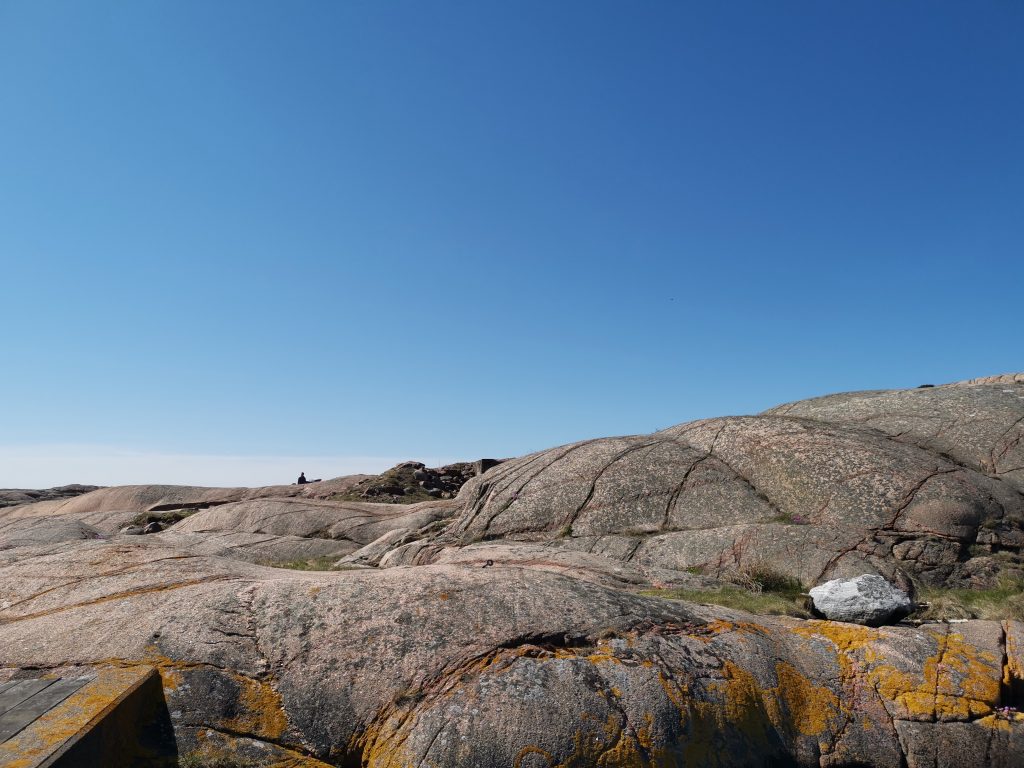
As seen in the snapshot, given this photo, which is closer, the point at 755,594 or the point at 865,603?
the point at 865,603

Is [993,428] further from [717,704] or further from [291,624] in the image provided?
[291,624]

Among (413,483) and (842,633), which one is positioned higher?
(413,483)

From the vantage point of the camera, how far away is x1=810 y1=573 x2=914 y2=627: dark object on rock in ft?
26.8

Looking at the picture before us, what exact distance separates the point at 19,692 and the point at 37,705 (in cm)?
46

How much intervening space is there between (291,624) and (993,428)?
1718 centimetres

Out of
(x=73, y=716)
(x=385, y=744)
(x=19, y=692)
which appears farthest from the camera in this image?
(x=385, y=744)

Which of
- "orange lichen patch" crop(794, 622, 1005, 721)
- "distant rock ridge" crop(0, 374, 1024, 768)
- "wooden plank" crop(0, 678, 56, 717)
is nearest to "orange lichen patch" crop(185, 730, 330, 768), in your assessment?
"distant rock ridge" crop(0, 374, 1024, 768)

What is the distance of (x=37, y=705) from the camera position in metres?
4.40

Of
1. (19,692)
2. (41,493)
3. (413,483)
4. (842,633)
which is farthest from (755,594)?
(41,493)

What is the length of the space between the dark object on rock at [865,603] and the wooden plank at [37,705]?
27.9 feet

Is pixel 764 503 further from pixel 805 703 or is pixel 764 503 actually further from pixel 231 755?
pixel 231 755

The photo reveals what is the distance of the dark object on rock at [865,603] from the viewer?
8.17m

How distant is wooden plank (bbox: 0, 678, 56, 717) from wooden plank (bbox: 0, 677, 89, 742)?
31 mm

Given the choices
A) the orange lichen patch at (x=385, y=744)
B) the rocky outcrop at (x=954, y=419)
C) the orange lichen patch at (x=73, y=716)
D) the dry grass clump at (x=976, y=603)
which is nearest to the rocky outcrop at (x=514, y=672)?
the orange lichen patch at (x=385, y=744)
